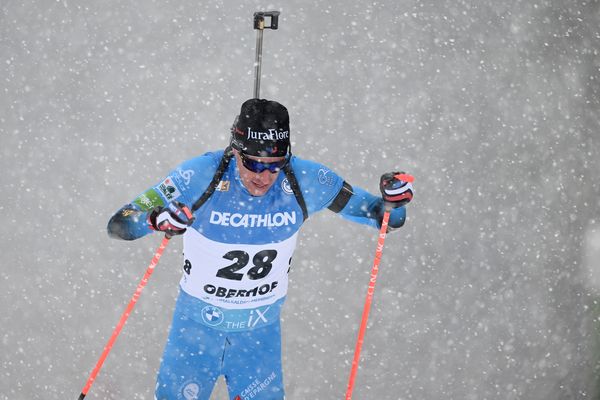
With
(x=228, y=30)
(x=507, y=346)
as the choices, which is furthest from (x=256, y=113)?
(x=507, y=346)

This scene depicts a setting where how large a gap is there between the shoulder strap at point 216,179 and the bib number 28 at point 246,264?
27 centimetres

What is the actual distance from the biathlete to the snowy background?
1068mm

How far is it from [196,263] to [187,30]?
158cm

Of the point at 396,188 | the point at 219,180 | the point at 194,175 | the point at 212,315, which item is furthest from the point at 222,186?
the point at 396,188

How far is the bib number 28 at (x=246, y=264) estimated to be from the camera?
10.5 feet

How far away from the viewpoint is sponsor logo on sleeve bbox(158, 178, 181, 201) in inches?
121

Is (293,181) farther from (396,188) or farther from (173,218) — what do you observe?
(173,218)

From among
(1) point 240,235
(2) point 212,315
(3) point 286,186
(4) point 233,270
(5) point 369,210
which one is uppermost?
(3) point 286,186

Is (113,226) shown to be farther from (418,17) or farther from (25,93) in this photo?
(418,17)

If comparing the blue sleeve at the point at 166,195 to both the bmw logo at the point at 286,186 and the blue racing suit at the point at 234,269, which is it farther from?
the bmw logo at the point at 286,186

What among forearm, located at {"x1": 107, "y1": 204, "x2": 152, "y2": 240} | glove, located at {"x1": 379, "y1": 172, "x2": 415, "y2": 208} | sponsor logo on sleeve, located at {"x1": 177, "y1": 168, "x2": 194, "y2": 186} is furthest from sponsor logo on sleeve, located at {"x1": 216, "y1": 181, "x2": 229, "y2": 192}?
glove, located at {"x1": 379, "y1": 172, "x2": 415, "y2": 208}

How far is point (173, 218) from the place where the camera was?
2.82m

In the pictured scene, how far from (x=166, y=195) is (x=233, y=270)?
463mm

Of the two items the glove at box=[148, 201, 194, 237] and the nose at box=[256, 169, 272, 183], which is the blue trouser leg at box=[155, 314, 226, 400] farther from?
the nose at box=[256, 169, 272, 183]
